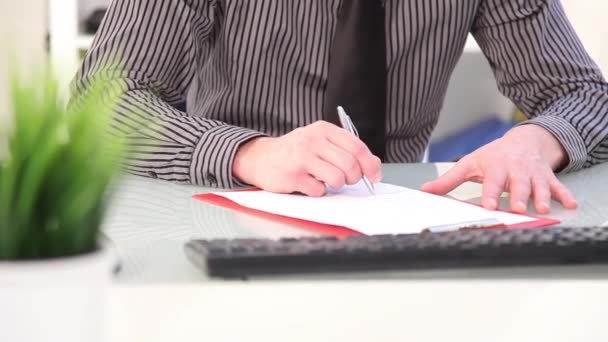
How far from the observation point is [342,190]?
35.2 inches

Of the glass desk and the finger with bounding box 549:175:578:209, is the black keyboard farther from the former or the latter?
the finger with bounding box 549:175:578:209

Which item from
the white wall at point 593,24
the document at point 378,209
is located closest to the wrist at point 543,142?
the document at point 378,209

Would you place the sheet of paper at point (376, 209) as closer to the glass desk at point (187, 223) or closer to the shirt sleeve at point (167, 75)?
the glass desk at point (187, 223)

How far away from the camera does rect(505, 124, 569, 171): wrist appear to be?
1056mm

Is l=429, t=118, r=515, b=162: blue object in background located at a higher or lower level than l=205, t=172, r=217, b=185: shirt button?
lower

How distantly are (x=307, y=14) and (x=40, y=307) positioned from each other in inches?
44.5

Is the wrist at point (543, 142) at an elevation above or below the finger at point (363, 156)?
below

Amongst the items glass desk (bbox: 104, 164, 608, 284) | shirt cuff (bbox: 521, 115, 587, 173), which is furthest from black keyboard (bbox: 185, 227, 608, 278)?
shirt cuff (bbox: 521, 115, 587, 173)

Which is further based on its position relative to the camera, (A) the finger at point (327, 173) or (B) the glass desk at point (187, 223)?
(A) the finger at point (327, 173)

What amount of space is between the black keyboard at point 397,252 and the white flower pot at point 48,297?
20 cm

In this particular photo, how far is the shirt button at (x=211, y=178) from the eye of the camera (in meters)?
0.97

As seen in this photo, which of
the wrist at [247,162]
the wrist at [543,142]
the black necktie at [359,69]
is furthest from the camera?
the black necktie at [359,69]

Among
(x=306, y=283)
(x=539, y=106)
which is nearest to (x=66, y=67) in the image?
(x=306, y=283)

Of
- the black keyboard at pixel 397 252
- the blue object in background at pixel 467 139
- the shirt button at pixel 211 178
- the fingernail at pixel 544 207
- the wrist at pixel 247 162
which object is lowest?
the blue object in background at pixel 467 139
